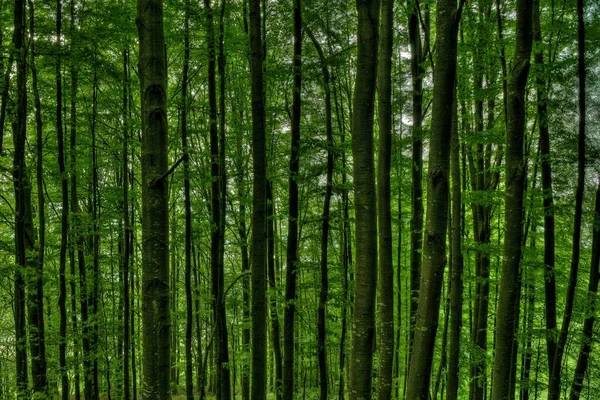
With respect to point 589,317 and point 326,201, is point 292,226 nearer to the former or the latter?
point 326,201

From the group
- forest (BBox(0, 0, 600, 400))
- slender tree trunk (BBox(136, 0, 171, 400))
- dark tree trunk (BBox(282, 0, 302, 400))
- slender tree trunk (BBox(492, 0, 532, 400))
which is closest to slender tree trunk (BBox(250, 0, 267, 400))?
forest (BBox(0, 0, 600, 400))

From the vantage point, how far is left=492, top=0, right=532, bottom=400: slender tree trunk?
285cm

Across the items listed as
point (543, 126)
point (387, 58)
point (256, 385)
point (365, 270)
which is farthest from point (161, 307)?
point (543, 126)

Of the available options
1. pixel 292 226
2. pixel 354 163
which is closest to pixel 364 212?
pixel 354 163

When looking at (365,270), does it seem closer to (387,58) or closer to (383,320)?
(383,320)

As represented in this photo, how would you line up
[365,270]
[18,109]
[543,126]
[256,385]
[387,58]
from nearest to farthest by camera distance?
1. [365,270]
2. [256,385]
3. [387,58]
4. [18,109]
5. [543,126]

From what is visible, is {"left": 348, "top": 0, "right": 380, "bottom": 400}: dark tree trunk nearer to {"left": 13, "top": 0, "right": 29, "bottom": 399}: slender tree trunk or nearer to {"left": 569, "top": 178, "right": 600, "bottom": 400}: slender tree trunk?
{"left": 569, "top": 178, "right": 600, "bottom": 400}: slender tree trunk

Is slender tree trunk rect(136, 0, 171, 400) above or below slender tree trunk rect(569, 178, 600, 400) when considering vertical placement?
above

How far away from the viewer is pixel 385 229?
3.62m

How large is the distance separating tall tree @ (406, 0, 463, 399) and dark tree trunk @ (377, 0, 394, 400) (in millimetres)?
1042

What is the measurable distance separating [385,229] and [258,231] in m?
1.19

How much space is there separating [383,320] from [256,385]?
1.27m

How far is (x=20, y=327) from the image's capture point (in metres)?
6.25

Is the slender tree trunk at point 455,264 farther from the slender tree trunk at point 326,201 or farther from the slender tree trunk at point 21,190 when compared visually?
the slender tree trunk at point 21,190
